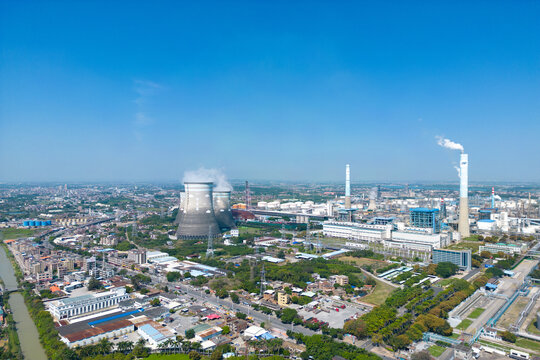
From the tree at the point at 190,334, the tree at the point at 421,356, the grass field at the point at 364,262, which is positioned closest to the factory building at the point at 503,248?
the grass field at the point at 364,262

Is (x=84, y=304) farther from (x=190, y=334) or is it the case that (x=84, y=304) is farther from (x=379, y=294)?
(x=379, y=294)

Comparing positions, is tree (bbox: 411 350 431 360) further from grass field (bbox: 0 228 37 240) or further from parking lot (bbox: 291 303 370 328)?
grass field (bbox: 0 228 37 240)

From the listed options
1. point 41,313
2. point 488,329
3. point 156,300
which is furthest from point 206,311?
point 488,329

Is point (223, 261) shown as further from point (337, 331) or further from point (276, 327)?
point (337, 331)

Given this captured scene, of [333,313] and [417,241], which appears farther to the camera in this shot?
[417,241]

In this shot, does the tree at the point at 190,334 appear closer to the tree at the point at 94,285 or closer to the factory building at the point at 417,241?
the tree at the point at 94,285

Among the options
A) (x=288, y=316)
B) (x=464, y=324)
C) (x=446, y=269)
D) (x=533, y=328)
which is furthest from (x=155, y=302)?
(x=446, y=269)
